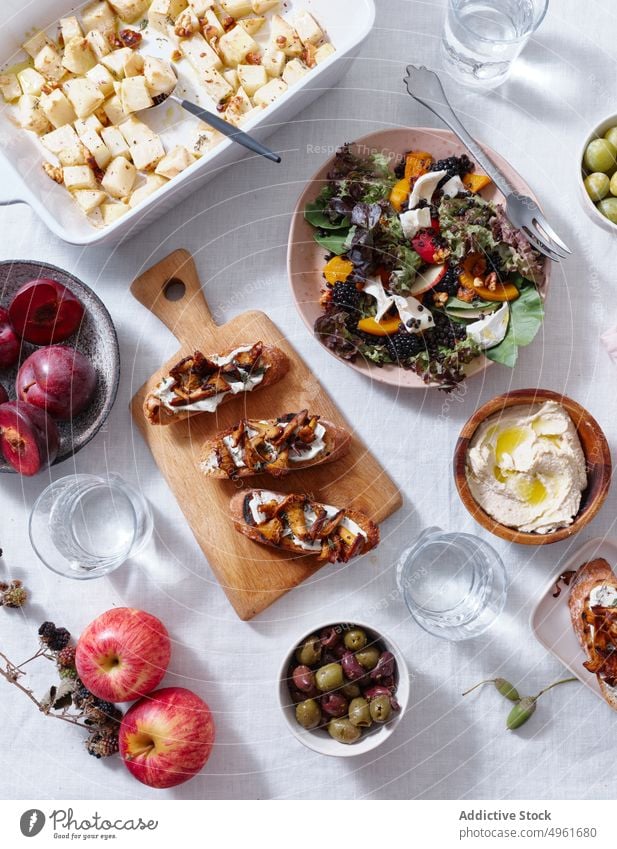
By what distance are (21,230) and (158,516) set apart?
1.05m

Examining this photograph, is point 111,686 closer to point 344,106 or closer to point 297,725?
point 297,725

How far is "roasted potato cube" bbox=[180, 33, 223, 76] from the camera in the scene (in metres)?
2.44

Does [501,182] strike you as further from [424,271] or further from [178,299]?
[178,299]

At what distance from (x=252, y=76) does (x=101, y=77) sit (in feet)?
1.58

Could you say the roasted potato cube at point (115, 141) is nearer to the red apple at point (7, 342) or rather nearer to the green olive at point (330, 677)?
the red apple at point (7, 342)

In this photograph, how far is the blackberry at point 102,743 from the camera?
7.81ft

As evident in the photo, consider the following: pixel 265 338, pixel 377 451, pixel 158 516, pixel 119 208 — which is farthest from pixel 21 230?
pixel 377 451

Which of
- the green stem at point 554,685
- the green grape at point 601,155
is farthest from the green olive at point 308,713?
the green grape at point 601,155

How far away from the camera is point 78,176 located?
2.40m

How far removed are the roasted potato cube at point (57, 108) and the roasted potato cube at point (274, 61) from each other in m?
0.63

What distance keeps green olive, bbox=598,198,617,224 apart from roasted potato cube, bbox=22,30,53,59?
6.06 feet

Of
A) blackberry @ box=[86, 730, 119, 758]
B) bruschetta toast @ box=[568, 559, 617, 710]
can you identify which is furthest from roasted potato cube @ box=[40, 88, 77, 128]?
bruschetta toast @ box=[568, 559, 617, 710]

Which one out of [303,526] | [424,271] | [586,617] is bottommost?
[586,617]

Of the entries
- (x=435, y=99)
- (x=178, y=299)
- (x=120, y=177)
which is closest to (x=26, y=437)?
(x=178, y=299)
